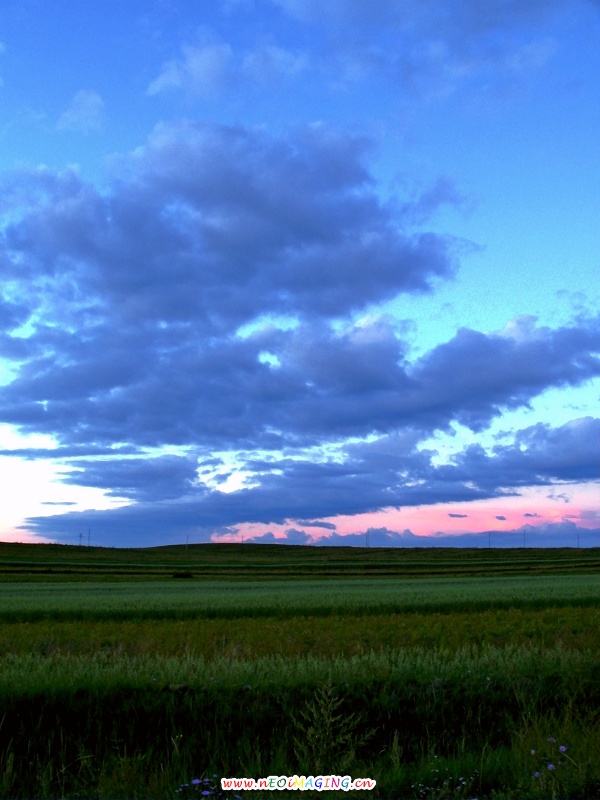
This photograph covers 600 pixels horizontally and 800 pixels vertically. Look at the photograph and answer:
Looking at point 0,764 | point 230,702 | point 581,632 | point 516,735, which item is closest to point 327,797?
point 230,702

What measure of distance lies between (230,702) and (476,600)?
69.0ft

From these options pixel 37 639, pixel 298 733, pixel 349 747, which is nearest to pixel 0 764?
pixel 298 733

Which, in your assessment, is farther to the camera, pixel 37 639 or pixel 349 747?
pixel 37 639

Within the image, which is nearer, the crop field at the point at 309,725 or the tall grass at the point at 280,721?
the crop field at the point at 309,725

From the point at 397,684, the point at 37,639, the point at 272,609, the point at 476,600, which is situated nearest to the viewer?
the point at 397,684

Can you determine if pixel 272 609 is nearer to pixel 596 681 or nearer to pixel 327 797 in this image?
pixel 596 681

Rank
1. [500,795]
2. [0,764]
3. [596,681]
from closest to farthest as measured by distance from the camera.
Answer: [500,795] < [0,764] < [596,681]

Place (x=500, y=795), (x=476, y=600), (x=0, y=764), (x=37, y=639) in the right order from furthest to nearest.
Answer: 1. (x=476, y=600)
2. (x=37, y=639)
3. (x=0, y=764)
4. (x=500, y=795)

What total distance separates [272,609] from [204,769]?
58.0 feet

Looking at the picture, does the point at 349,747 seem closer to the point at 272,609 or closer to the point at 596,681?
the point at 596,681

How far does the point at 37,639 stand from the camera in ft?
58.8

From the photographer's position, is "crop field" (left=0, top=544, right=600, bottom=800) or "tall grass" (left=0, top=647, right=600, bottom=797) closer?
"crop field" (left=0, top=544, right=600, bottom=800)

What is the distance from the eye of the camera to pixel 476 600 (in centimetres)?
2850

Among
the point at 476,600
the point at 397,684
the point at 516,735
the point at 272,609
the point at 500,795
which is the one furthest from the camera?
the point at 476,600
